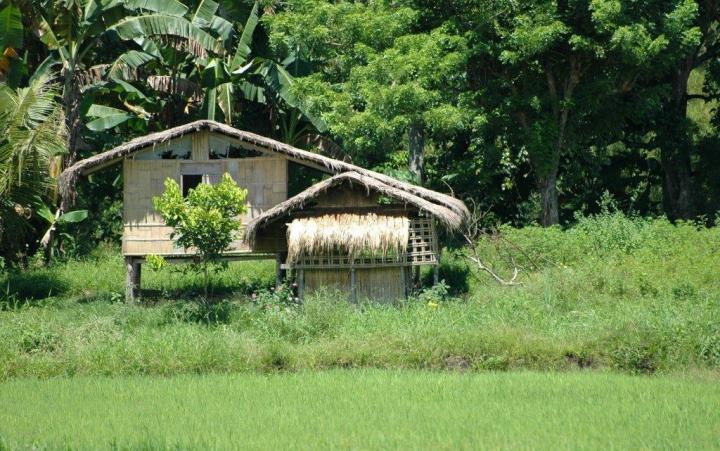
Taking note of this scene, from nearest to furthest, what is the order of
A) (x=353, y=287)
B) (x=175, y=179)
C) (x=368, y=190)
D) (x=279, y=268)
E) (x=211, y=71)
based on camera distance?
(x=353, y=287), (x=368, y=190), (x=279, y=268), (x=175, y=179), (x=211, y=71)

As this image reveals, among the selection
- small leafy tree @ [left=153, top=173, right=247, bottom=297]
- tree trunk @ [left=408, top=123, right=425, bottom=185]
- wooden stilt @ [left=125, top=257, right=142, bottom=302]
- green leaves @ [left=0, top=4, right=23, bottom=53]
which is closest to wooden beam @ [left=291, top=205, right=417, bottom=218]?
small leafy tree @ [left=153, top=173, right=247, bottom=297]

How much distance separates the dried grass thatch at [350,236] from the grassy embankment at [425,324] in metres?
0.92

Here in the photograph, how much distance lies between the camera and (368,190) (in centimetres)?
1758

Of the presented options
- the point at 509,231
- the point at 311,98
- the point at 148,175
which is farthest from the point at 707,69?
the point at 148,175

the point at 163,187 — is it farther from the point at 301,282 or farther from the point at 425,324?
the point at 425,324

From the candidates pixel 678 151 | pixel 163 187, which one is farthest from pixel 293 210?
pixel 678 151

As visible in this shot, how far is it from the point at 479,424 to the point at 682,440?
1906mm

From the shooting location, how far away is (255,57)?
2294cm

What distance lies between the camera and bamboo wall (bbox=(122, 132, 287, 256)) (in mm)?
18406

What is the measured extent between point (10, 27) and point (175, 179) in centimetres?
392

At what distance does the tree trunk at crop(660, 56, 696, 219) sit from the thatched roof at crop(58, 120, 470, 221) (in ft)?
25.6

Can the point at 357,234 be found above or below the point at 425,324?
above

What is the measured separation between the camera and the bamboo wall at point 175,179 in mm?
18406

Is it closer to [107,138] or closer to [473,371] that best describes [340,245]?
[473,371]
